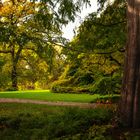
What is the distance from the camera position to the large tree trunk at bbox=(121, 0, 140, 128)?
8547 mm

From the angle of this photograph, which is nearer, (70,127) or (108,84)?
(70,127)

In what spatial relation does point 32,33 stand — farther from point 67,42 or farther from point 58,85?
point 58,85

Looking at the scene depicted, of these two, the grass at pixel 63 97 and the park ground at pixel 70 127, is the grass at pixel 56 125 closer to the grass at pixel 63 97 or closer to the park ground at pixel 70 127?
the park ground at pixel 70 127

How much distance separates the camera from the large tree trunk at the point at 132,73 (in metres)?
8.55

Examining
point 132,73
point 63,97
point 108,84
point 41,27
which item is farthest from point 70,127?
point 63,97

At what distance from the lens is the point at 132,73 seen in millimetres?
8562

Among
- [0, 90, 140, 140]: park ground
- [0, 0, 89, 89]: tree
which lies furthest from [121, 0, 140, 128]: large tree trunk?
[0, 0, 89, 89]: tree

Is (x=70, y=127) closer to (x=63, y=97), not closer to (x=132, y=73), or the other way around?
(x=132, y=73)

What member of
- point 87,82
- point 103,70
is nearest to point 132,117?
point 103,70

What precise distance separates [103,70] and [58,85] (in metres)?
11.2

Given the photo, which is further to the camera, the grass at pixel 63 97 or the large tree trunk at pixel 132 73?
the grass at pixel 63 97

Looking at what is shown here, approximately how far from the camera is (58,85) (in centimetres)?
2938

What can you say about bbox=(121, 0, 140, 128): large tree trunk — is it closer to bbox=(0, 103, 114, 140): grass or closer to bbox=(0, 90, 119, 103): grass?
bbox=(0, 103, 114, 140): grass

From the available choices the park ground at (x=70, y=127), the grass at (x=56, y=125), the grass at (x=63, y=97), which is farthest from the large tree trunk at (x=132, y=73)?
the grass at (x=63, y=97)
